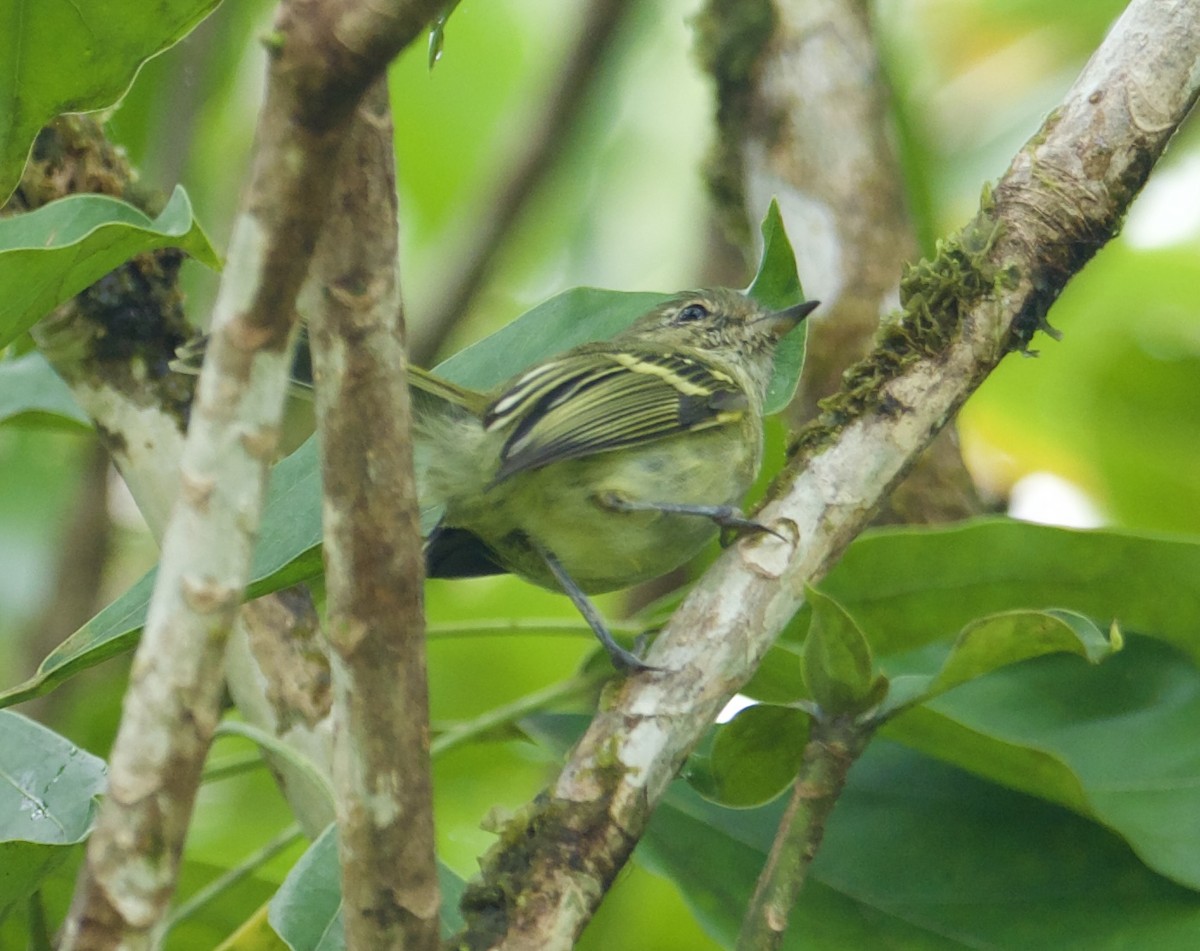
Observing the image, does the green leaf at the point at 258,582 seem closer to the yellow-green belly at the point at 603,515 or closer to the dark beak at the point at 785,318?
the yellow-green belly at the point at 603,515

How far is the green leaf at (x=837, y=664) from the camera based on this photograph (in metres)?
2.09

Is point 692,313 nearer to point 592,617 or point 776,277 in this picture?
point 776,277

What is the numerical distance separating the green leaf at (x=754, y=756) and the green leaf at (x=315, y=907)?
0.46 meters

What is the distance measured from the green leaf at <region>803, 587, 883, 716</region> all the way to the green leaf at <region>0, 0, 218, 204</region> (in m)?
1.41

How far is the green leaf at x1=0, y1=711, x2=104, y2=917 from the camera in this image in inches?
88.4

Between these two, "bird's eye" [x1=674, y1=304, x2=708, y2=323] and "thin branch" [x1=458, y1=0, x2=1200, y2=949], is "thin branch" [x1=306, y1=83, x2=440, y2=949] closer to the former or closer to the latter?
"thin branch" [x1=458, y1=0, x2=1200, y2=949]

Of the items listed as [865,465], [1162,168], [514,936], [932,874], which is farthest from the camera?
[1162,168]

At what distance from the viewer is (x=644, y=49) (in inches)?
243

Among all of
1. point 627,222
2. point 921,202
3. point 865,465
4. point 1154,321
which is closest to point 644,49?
point 627,222

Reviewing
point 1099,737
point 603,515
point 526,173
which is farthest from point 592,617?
point 526,173

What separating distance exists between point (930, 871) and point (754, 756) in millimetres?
584

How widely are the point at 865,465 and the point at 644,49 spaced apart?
4.15 m

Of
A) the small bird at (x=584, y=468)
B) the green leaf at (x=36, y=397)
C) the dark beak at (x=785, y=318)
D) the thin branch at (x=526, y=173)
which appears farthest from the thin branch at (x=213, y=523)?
the thin branch at (x=526, y=173)

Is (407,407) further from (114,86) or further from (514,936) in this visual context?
(114,86)
